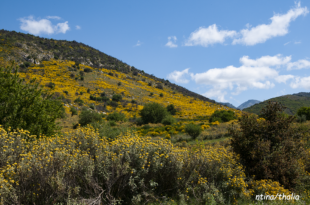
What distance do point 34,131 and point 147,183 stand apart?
17.8ft

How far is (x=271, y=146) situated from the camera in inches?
246

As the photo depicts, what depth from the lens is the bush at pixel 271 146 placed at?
5.74m

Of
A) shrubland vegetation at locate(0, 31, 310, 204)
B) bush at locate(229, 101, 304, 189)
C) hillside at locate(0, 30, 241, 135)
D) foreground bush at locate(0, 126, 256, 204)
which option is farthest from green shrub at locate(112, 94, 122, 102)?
bush at locate(229, 101, 304, 189)

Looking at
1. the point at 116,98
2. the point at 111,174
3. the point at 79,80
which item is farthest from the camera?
the point at 79,80

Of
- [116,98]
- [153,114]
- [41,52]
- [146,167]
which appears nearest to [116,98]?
[116,98]

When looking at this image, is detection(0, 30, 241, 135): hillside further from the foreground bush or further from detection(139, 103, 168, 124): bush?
the foreground bush

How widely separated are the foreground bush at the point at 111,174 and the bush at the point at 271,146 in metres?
0.90

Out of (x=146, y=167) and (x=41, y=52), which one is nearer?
(x=146, y=167)

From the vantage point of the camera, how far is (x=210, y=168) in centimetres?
532

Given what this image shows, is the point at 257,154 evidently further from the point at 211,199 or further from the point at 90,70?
the point at 90,70

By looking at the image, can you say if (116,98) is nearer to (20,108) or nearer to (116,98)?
(116,98)

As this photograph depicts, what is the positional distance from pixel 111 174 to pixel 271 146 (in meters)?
5.57

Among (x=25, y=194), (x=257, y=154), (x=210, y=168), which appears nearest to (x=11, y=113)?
(x=25, y=194)

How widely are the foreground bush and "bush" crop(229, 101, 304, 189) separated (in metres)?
0.90
